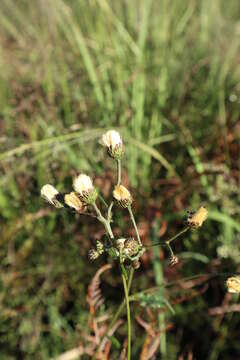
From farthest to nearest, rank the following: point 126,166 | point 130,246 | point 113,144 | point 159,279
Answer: point 126,166, point 159,279, point 113,144, point 130,246

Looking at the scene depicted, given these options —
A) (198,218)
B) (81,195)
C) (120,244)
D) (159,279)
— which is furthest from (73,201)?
(159,279)

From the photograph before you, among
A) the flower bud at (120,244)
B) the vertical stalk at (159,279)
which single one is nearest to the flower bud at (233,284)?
the flower bud at (120,244)

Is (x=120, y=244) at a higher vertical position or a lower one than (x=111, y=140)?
lower

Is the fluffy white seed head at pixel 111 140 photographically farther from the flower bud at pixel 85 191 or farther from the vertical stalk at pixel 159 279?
the vertical stalk at pixel 159 279

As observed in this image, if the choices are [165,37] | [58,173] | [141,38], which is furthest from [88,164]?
[165,37]

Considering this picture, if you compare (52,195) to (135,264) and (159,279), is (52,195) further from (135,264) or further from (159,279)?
(159,279)

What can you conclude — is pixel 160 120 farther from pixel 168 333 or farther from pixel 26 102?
pixel 168 333
